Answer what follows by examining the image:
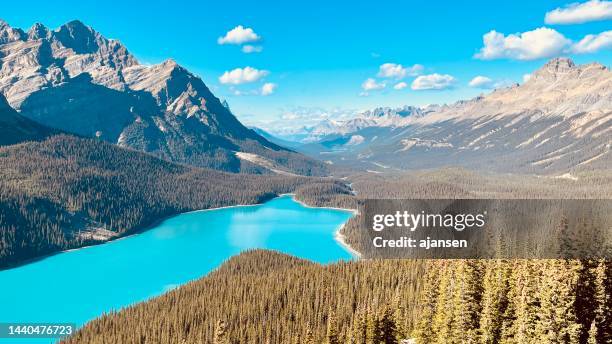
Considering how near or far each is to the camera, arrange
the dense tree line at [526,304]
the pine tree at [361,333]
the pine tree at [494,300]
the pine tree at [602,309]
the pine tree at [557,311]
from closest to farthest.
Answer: the pine tree at [557,311], the dense tree line at [526,304], the pine tree at [602,309], the pine tree at [494,300], the pine tree at [361,333]

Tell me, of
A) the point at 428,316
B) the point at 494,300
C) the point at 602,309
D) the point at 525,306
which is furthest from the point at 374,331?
the point at 602,309

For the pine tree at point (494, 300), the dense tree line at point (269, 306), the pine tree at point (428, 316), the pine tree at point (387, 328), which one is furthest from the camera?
the dense tree line at point (269, 306)

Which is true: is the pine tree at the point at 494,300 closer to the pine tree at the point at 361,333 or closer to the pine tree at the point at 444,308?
the pine tree at the point at 444,308

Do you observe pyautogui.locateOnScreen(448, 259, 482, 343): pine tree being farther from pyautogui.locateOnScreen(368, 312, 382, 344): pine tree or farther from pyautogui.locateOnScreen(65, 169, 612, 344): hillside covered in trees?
pyautogui.locateOnScreen(368, 312, 382, 344): pine tree

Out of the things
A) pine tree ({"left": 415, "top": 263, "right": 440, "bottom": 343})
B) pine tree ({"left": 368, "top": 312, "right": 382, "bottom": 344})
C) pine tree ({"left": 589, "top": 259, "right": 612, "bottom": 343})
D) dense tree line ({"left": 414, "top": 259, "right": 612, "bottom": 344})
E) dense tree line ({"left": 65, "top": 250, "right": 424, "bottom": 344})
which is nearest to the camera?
dense tree line ({"left": 414, "top": 259, "right": 612, "bottom": 344})

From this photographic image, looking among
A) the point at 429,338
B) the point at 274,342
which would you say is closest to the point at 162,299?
the point at 274,342

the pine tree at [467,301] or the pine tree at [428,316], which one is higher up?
the pine tree at [467,301]

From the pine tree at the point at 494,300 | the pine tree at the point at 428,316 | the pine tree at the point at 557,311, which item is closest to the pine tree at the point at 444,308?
the pine tree at the point at 428,316

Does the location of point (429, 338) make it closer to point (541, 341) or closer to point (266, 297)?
point (541, 341)

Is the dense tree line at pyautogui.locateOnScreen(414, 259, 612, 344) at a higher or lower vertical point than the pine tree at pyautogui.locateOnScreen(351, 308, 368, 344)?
higher

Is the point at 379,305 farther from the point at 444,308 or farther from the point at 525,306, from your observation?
the point at 525,306

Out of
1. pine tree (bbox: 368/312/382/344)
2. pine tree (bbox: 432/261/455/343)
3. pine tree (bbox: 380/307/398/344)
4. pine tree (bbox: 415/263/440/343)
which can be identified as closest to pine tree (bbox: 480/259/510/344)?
pine tree (bbox: 432/261/455/343)

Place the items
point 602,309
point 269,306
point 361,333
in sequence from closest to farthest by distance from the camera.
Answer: point 602,309 < point 361,333 < point 269,306
